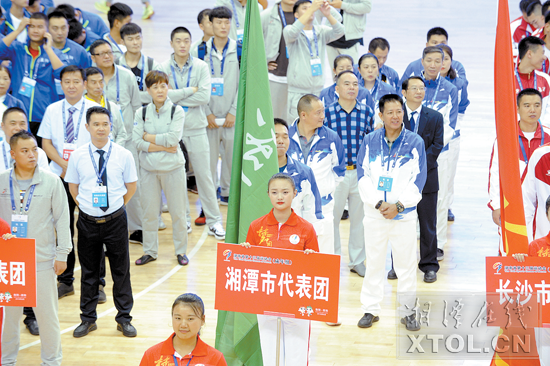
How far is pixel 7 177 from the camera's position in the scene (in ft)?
14.5

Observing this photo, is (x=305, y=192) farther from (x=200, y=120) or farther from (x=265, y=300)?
(x=200, y=120)

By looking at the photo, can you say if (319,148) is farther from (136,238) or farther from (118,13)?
(118,13)

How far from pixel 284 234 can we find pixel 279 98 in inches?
163

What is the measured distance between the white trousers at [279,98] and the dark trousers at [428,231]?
2381mm

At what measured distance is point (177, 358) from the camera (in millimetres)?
3182

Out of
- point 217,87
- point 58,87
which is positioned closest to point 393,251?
point 217,87

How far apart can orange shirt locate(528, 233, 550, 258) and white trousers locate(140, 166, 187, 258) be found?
11.6 ft

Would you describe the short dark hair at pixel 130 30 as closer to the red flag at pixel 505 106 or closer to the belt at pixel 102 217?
the belt at pixel 102 217

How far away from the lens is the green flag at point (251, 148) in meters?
4.01

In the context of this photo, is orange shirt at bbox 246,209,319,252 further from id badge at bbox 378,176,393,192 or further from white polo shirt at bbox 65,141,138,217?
white polo shirt at bbox 65,141,138,217

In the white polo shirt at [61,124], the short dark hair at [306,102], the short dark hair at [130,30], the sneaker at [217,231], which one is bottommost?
the sneaker at [217,231]

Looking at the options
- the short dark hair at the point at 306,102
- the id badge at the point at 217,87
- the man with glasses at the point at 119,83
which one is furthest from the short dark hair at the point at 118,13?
the short dark hair at the point at 306,102

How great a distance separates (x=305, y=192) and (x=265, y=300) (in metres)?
1.28

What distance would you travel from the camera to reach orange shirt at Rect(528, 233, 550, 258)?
377 centimetres
